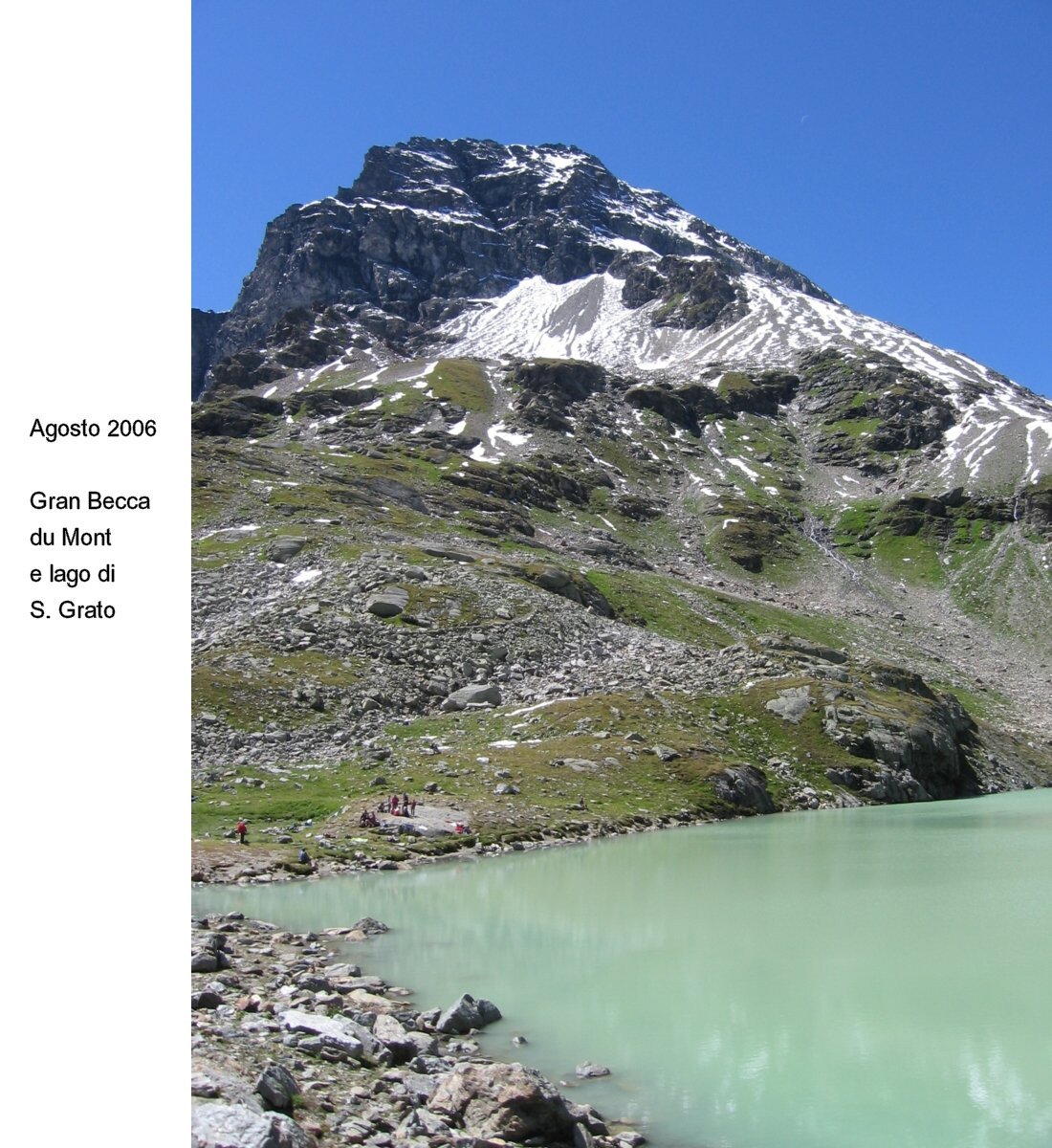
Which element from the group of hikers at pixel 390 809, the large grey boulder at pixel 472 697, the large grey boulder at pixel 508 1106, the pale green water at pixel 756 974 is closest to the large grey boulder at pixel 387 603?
the large grey boulder at pixel 472 697

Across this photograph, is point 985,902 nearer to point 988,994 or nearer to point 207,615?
point 988,994

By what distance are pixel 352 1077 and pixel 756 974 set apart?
30.3 ft

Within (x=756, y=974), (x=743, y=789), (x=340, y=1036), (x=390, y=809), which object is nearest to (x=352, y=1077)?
(x=340, y=1036)

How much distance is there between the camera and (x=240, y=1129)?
8.03 meters

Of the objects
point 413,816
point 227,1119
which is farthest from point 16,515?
point 413,816

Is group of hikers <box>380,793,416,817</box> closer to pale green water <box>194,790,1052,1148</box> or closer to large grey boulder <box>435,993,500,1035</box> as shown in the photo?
pale green water <box>194,790,1052,1148</box>

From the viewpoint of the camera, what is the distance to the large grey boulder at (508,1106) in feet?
32.7

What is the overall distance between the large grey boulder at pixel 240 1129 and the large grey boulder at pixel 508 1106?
228cm

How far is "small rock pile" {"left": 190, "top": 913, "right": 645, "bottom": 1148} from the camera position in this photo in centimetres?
908

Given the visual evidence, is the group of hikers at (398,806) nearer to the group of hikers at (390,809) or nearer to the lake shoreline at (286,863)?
the group of hikers at (390,809)

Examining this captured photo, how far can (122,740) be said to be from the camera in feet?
26.7

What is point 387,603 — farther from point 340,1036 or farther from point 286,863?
point 340,1036

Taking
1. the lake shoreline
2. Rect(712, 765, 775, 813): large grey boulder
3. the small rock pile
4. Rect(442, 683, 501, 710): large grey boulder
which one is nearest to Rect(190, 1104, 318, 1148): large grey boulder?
the small rock pile

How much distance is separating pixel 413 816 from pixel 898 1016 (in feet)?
76.9
